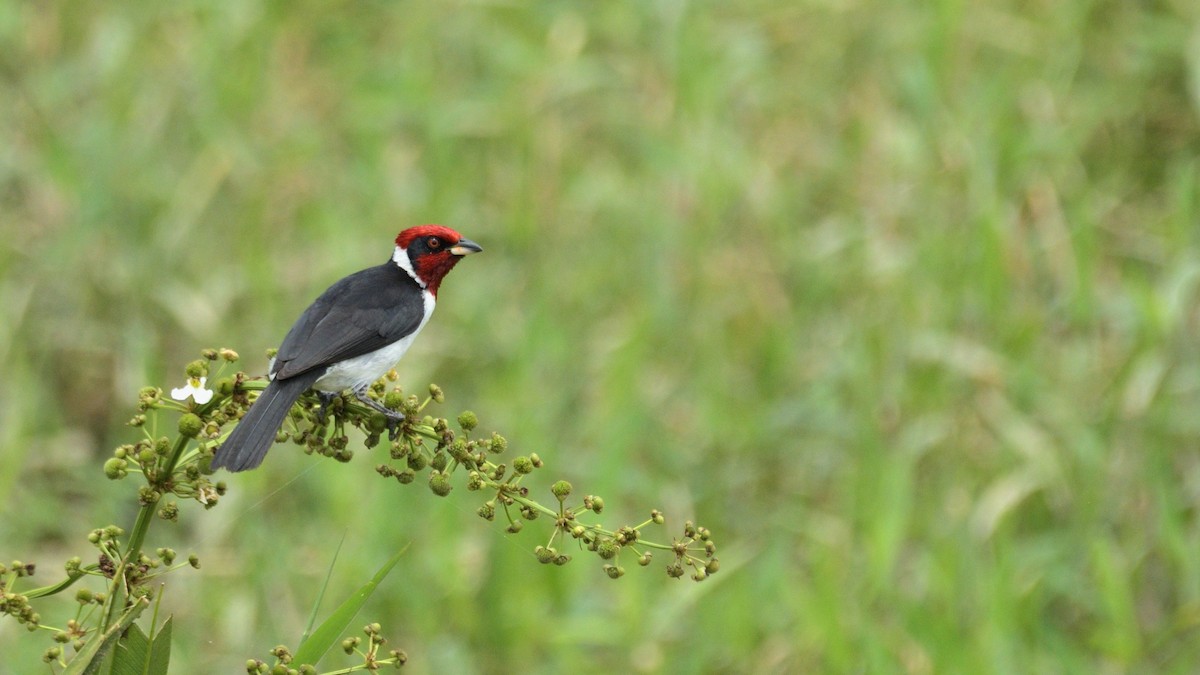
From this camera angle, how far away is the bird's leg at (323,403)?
2.10 metres

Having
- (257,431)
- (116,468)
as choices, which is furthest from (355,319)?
(116,468)

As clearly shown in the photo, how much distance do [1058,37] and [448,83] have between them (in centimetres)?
251

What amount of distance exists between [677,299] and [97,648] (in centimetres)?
419

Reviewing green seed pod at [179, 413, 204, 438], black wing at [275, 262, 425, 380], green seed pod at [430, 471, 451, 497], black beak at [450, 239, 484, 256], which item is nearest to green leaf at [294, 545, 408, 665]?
green seed pod at [430, 471, 451, 497]

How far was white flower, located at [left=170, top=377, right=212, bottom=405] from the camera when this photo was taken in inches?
65.9

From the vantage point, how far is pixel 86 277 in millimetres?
5785

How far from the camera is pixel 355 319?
2879mm

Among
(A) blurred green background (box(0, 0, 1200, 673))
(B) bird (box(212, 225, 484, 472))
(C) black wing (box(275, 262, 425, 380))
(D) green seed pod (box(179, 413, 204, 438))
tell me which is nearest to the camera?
(D) green seed pod (box(179, 413, 204, 438))

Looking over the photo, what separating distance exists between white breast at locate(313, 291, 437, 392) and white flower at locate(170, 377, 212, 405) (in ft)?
2.63

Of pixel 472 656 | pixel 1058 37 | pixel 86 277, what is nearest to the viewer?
pixel 472 656

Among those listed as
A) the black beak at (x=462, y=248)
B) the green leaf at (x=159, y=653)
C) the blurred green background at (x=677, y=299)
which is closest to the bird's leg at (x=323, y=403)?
the green leaf at (x=159, y=653)

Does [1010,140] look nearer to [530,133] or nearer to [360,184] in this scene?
[530,133]

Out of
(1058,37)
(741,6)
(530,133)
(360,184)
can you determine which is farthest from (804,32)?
(360,184)

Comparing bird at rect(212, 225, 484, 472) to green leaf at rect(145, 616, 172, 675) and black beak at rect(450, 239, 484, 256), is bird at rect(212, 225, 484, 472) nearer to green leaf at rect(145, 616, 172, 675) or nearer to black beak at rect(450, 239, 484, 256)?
black beak at rect(450, 239, 484, 256)
